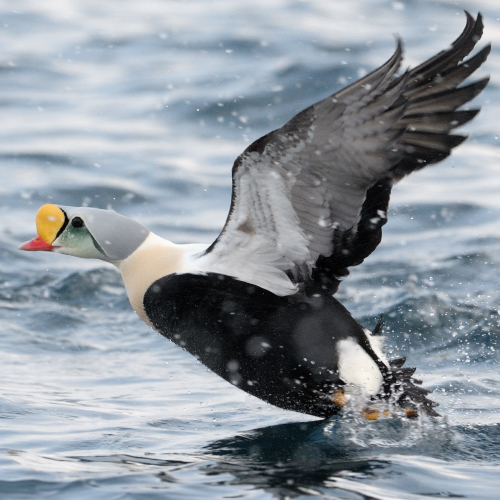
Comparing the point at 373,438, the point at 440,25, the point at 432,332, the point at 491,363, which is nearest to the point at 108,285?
the point at 432,332

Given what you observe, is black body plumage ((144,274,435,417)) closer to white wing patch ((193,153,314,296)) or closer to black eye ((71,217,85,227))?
white wing patch ((193,153,314,296))

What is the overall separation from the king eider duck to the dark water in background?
0.27 metres

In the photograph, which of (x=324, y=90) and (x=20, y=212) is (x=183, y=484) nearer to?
(x=20, y=212)

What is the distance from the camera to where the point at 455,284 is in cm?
588

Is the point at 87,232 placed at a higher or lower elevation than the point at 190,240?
lower

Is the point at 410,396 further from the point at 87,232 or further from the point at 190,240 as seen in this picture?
the point at 190,240

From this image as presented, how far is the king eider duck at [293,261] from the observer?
325 cm

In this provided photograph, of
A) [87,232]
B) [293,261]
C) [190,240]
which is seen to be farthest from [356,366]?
[190,240]

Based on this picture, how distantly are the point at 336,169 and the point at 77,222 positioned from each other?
1140mm

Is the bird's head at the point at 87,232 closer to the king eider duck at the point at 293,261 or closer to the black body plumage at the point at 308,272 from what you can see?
the king eider duck at the point at 293,261

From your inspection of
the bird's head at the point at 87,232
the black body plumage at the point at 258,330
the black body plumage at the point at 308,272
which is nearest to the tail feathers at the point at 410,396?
the black body plumage at the point at 308,272

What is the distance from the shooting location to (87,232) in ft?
12.4

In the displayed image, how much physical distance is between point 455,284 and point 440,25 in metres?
4.95

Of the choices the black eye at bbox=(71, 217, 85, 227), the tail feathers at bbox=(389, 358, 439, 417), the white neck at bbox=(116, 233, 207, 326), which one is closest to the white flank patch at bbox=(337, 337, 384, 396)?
the tail feathers at bbox=(389, 358, 439, 417)
